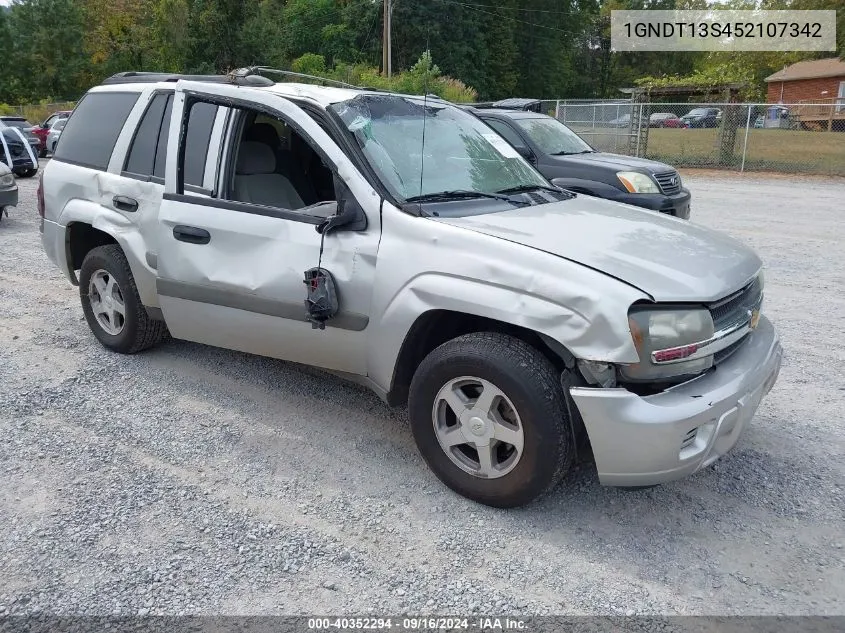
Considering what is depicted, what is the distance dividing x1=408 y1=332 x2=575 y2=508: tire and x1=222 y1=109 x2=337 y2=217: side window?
1.20 meters

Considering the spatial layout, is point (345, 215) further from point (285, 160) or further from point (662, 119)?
point (662, 119)

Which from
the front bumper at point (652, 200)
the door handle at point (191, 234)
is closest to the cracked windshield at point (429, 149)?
the door handle at point (191, 234)

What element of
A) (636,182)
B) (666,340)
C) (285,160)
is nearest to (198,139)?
(285,160)

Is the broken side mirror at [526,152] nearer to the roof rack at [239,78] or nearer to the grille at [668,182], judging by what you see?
the grille at [668,182]

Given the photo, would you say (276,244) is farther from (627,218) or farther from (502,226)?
(627,218)

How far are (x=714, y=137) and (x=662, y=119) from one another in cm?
183

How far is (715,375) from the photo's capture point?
3.21 m

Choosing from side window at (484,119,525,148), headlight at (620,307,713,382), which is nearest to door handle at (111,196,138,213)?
headlight at (620,307,713,382)

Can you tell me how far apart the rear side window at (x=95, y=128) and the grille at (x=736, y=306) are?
161 inches

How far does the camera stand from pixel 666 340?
2980mm

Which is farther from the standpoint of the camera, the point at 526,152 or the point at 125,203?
the point at 526,152

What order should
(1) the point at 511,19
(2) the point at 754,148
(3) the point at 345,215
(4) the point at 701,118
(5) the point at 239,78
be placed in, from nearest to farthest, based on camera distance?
(3) the point at 345,215
(5) the point at 239,78
(2) the point at 754,148
(4) the point at 701,118
(1) the point at 511,19

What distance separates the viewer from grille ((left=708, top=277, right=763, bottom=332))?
3.21 meters

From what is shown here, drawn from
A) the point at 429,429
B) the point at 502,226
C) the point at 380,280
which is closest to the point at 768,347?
the point at 502,226
